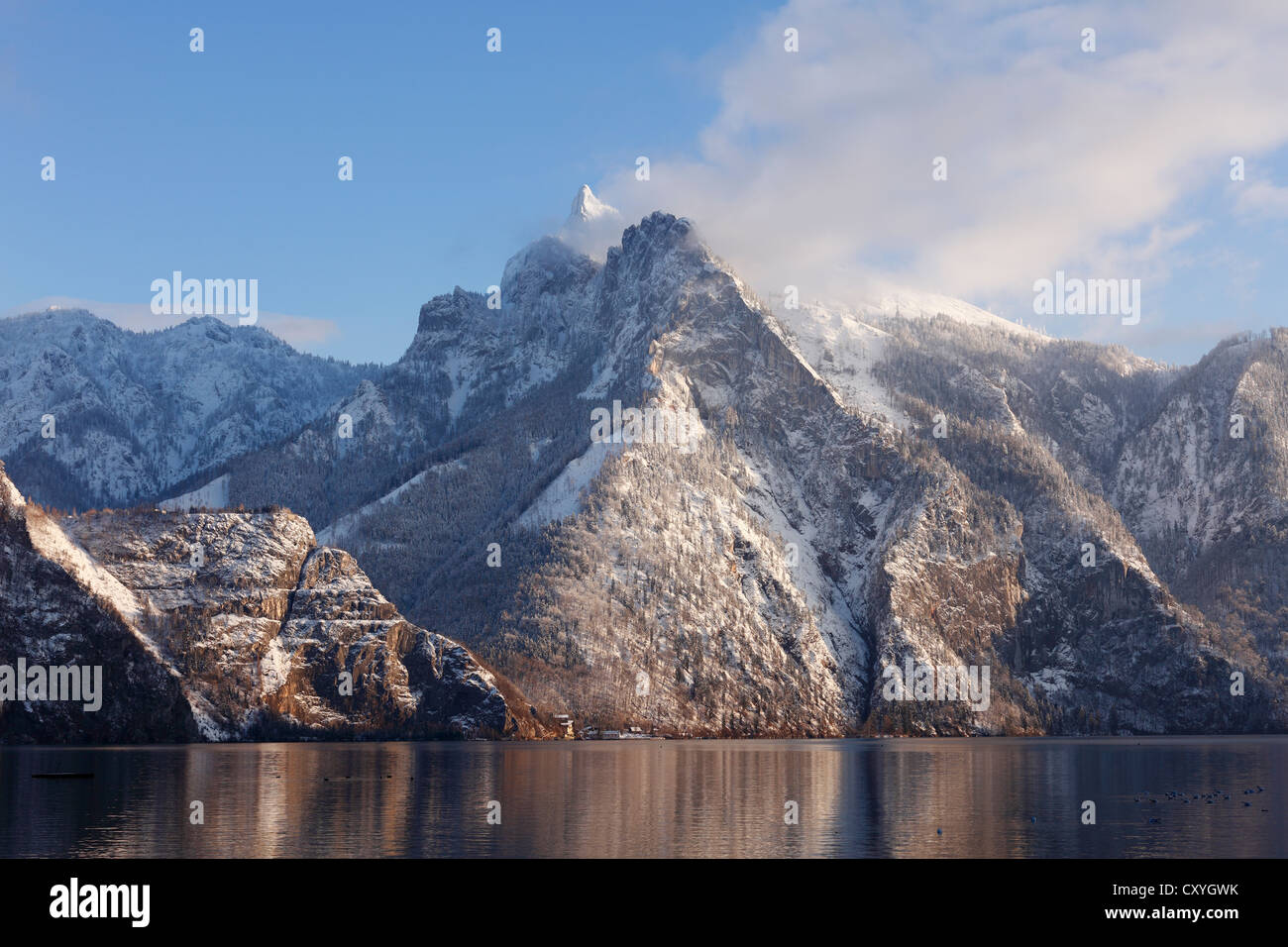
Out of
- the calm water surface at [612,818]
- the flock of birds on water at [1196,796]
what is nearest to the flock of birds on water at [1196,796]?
the flock of birds on water at [1196,796]

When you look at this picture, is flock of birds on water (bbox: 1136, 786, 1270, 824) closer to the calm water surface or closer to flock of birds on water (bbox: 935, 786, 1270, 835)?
flock of birds on water (bbox: 935, 786, 1270, 835)

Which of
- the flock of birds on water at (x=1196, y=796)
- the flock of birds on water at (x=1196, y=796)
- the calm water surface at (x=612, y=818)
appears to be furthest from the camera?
the flock of birds on water at (x=1196, y=796)

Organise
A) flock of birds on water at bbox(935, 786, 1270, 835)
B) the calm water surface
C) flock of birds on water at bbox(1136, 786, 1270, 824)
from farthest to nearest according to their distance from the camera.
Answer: flock of birds on water at bbox(935, 786, 1270, 835) → flock of birds on water at bbox(1136, 786, 1270, 824) → the calm water surface

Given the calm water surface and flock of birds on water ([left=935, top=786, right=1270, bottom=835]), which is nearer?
the calm water surface

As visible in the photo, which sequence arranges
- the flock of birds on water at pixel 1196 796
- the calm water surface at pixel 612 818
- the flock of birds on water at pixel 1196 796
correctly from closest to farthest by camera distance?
the calm water surface at pixel 612 818 < the flock of birds on water at pixel 1196 796 < the flock of birds on water at pixel 1196 796

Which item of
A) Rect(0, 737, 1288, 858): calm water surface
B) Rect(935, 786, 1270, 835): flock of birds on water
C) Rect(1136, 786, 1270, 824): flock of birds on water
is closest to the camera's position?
Rect(0, 737, 1288, 858): calm water surface

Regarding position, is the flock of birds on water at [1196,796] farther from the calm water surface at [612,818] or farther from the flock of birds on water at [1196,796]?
the calm water surface at [612,818]

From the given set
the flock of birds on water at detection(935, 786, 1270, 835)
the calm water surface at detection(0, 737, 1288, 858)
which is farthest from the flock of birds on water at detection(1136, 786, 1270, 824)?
the calm water surface at detection(0, 737, 1288, 858)

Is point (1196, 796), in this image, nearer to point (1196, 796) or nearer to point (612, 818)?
point (1196, 796)

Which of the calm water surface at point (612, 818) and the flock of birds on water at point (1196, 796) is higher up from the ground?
the calm water surface at point (612, 818)

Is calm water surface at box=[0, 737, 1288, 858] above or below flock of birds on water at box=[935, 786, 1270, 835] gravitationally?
above
